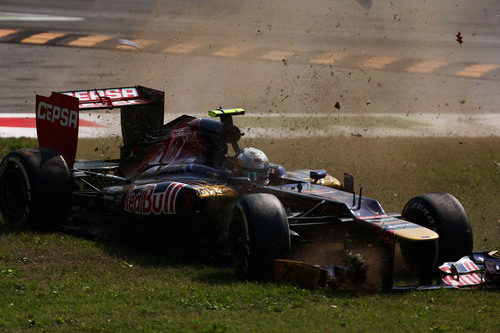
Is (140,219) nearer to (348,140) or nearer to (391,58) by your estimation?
(348,140)

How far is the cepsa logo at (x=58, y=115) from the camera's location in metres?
12.1

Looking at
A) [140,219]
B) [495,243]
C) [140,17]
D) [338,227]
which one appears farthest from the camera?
[140,17]

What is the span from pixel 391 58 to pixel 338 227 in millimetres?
14408

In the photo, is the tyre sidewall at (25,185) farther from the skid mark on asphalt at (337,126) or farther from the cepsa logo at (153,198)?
the skid mark on asphalt at (337,126)

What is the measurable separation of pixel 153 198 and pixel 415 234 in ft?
10.8

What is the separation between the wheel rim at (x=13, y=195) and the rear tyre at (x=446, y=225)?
5208 mm

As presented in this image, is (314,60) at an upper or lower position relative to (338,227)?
upper

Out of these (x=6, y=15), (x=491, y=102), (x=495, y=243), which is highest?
(x=6, y=15)

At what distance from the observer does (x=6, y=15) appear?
24.0 meters

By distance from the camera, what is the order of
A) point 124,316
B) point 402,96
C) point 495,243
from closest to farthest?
point 124,316
point 495,243
point 402,96

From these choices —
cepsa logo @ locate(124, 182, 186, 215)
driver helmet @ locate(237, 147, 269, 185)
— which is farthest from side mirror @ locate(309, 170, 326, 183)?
cepsa logo @ locate(124, 182, 186, 215)

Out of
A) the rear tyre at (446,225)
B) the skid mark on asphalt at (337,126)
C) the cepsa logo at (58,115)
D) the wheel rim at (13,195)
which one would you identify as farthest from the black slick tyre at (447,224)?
the skid mark on asphalt at (337,126)

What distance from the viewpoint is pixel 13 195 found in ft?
38.4

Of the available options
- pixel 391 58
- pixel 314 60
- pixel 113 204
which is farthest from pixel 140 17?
pixel 113 204
